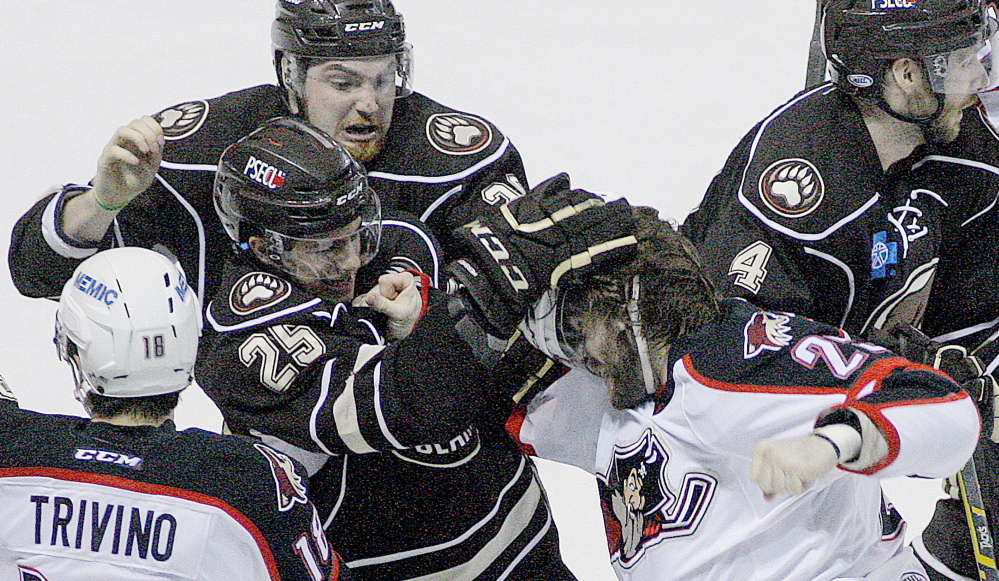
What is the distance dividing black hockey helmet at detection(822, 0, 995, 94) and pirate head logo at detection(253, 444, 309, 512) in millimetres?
1253

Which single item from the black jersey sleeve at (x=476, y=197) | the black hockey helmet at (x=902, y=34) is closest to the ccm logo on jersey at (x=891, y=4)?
the black hockey helmet at (x=902, y=34)

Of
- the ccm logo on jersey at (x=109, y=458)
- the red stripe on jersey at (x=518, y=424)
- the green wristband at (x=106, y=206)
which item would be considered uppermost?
the ccm logo on jersey at (x=109, y=458)

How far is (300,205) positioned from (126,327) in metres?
0.38

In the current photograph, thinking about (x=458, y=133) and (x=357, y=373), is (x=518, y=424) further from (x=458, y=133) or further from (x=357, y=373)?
(x=458, y=133)

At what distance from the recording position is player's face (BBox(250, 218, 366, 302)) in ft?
6.58

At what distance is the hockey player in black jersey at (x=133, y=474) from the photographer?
1.62 meters

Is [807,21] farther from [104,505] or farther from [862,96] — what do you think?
[104,505]

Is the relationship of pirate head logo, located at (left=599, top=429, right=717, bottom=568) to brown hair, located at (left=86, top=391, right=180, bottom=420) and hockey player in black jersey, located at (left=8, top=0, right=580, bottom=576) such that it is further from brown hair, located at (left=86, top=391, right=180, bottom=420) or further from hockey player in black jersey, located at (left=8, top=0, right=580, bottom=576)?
brown hair, located at (left=86, top=391, right=180, bottom=420)

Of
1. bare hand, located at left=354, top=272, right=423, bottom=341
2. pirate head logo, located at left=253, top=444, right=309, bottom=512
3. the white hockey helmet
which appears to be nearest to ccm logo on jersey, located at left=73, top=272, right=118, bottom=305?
the white hockey helmet

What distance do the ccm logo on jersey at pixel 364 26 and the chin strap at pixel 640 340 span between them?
829mm

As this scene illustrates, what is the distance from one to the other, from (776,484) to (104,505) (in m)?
0.78

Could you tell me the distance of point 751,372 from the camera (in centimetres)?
173

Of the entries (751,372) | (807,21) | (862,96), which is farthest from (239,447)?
(807,21)

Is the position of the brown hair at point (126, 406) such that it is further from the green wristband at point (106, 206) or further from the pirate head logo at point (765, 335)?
the pirate head logo at point (765, 335)
